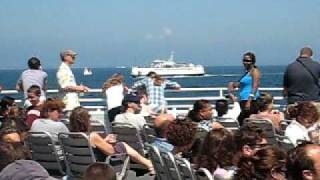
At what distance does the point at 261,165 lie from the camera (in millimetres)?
4395

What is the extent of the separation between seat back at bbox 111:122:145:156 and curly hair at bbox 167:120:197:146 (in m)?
1.85

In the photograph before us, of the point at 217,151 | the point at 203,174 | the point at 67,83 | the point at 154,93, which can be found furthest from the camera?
the point at 154,93

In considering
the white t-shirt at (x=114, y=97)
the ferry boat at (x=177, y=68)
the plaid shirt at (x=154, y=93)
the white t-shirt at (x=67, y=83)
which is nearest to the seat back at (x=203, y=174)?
the white t-shirt at (x=67, y=83)

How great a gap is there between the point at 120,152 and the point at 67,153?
1.98 feet

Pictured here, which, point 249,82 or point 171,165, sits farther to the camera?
point 249,82

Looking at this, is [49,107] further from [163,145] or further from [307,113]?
[307,113]

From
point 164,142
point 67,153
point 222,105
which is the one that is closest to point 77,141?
point 67,153

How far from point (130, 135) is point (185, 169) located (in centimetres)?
296

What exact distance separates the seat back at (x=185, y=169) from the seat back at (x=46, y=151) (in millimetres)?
2109

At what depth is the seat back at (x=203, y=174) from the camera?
4969mm

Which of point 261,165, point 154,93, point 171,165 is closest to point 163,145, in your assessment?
point 171,165

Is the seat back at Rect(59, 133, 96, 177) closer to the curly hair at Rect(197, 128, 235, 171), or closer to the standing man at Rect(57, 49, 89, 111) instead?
the curly hair at Rect(197, 128, 235, 171)

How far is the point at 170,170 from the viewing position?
5699mm

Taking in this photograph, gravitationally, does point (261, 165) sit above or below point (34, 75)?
below
